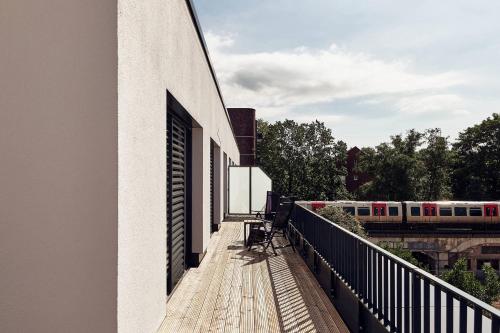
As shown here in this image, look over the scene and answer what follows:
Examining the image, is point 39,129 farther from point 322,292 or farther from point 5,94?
point 322,292

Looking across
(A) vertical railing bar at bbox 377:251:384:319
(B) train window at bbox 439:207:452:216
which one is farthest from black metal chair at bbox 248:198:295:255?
(B) train window at bbox 439:207:452:216

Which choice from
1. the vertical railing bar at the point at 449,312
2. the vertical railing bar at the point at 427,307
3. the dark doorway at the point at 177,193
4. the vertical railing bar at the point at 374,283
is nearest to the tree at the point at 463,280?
the dark doorway at the point at 177,193

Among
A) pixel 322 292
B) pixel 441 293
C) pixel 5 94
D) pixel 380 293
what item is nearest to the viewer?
pixel 441 293

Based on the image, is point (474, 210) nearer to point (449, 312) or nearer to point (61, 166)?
point (449, 312)

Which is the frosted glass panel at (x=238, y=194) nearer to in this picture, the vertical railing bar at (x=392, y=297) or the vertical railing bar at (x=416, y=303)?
the vertical railing bar at (x=392, y=297)

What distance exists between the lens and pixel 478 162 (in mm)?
49781

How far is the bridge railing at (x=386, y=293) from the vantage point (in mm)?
1997

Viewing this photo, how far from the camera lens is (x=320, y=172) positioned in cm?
4772

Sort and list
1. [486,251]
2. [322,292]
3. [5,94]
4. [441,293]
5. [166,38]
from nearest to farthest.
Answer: [441,293] → [5,94] → [166,38] → [322,292] → [486,251]

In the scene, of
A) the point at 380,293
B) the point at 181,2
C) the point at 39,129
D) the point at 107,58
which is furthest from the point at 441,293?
the point at 181,2

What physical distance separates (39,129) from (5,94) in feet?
1.17

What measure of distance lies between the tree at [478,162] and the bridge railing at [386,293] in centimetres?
5061

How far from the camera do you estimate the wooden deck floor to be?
398 centimetres

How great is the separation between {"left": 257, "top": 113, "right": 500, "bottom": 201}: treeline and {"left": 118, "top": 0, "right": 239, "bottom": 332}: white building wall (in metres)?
43.6
